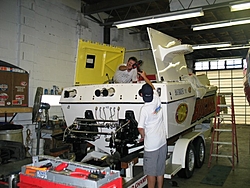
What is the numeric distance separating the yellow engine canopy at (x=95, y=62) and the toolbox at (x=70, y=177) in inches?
92.0

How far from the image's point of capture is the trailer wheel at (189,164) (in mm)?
4313

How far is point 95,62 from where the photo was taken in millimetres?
4285

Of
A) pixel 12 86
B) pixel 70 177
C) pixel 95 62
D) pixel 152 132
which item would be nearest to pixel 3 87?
pixel 12 86

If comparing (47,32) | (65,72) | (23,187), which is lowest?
(23,187)

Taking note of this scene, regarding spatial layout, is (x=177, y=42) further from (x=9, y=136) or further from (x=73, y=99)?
(x=9, y=136)

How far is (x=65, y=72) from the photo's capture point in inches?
287

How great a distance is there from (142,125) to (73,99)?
136 cm

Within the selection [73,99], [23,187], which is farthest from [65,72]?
[23,187]

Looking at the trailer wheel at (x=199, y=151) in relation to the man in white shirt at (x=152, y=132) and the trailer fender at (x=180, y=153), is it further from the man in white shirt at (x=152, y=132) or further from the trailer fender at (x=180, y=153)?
the man in white shirt at (x=152, y=132)

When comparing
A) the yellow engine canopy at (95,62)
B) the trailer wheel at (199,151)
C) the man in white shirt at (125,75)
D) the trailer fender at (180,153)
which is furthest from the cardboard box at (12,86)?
the trailer wheel at (199,151)

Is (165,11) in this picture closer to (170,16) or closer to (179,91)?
(170,16)

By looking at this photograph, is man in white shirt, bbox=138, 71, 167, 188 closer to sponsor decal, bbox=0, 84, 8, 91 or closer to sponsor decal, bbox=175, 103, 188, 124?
sponsor decal, bbox=175, 103, 188, 124

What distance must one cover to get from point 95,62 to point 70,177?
2.90 meters

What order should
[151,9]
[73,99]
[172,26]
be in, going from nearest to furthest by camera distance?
[73,99]
[151,9]
[172,26]
